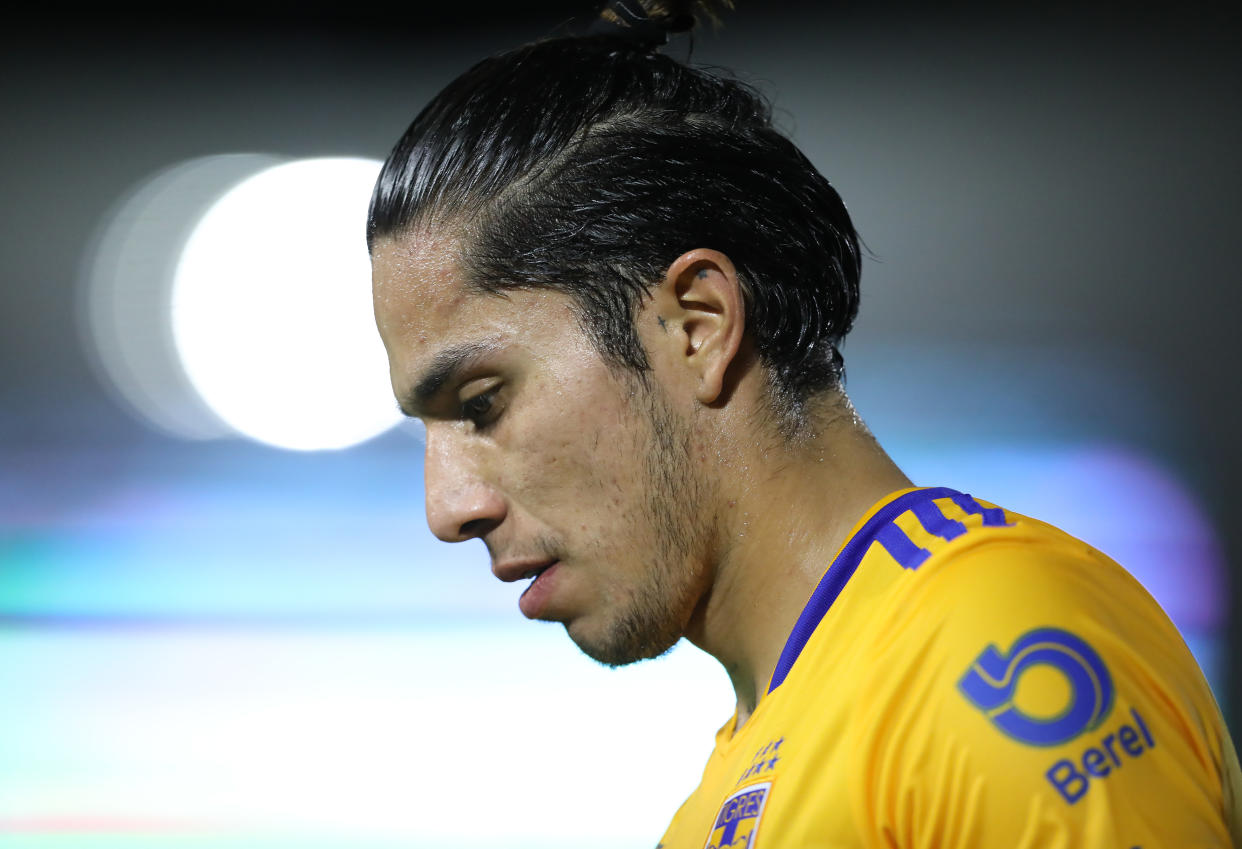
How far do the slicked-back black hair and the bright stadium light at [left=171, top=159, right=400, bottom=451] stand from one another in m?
1.49

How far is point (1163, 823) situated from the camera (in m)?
0.49

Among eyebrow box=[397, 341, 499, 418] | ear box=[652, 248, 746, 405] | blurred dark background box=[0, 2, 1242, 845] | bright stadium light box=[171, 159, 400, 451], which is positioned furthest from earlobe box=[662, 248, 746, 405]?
bright stadium light box=[171, 159, 400, 451]

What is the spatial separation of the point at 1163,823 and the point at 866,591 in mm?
217

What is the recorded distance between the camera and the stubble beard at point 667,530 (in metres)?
0.79

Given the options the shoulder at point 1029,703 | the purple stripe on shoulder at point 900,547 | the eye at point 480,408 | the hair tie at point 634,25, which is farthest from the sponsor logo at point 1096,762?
the hair tie at point 634,25

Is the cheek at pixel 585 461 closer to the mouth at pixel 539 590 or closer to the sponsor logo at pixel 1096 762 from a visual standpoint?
the mouth at pixel 539 590

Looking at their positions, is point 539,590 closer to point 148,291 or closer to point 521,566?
point 521,566

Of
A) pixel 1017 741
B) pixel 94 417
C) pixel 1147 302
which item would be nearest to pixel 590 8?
pixel 1147 302

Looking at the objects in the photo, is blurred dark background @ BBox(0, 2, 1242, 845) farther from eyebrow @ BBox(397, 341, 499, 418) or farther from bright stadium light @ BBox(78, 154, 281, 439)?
eyebrow @ BBox(397, 341, 499, 418)

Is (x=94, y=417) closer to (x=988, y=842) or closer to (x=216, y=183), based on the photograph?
(x=216, y=183)

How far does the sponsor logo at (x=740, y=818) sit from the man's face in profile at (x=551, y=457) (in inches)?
6.9

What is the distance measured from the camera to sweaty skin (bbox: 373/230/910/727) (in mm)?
787

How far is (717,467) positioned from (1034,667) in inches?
12.0

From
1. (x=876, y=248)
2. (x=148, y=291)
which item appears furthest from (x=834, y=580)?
(x=148, y=291)
